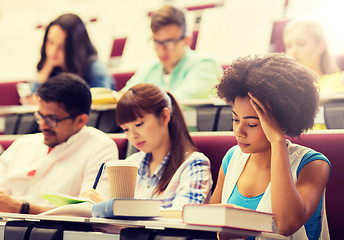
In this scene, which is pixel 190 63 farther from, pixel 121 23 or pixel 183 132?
pixel 121 23

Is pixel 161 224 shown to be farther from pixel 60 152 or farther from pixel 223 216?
pixel 60 152

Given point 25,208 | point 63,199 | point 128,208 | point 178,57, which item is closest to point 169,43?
point 178,57

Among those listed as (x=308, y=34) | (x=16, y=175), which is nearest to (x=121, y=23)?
(x=308, y=34)

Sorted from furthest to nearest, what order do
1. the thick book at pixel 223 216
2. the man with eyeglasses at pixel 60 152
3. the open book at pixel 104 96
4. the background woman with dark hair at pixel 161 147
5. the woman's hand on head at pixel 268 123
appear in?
the open book at pixel 104 96, the man with eyeglasses at pixel 60 152, the background woman with dark hair at pixel 161 147, the woman's hand on head at pixel 268 123, the thick book at pixel 223 216

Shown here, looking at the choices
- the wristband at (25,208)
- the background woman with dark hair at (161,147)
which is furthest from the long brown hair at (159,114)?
the wristband at (25,208)

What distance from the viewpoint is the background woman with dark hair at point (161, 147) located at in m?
1.04

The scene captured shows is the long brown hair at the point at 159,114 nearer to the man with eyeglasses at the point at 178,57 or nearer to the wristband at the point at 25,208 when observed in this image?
the wristband at the point at 25,208

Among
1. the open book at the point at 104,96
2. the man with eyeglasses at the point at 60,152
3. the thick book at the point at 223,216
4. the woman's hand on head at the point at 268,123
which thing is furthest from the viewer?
the open book at the point at 104,96

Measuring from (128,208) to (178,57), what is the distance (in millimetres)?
996

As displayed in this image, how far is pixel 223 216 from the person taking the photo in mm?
611

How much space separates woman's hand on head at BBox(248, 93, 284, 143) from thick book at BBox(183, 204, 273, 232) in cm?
16

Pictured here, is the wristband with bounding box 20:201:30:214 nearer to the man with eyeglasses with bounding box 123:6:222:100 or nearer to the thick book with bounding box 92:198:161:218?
the thick book with bounding box 92:198:161:218

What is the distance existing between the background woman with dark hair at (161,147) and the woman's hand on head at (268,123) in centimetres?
26

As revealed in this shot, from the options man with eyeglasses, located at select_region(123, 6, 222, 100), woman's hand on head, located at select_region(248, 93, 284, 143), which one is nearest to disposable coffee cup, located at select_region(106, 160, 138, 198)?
woman's hand on head, located at select_region(248, 93, 284, 143)
